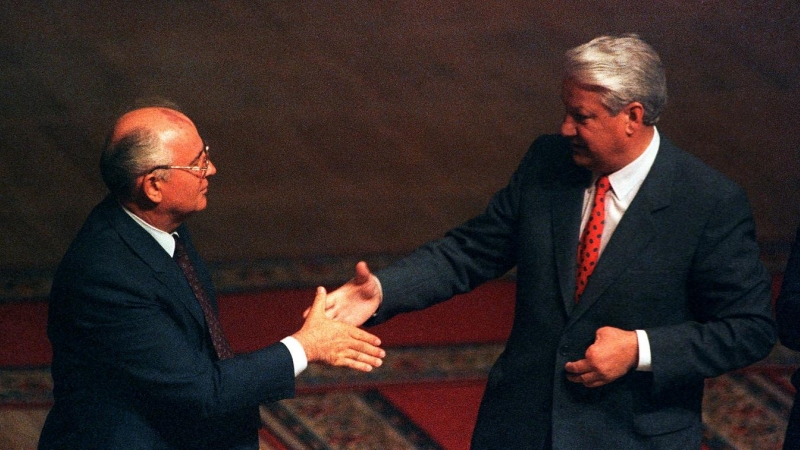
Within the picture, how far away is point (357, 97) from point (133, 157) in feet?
10.8

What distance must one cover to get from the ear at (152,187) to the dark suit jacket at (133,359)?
0.26ft

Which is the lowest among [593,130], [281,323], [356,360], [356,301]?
[281,323]

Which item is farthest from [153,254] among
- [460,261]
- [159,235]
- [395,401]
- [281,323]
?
[281,323]

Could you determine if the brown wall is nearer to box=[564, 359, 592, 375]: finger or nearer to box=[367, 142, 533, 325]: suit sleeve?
box=[367, 142, 533, 325]: suit sleeve

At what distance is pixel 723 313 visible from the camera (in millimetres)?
2643

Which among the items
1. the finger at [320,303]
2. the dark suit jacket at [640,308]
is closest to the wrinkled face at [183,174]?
the finger at [320,303]

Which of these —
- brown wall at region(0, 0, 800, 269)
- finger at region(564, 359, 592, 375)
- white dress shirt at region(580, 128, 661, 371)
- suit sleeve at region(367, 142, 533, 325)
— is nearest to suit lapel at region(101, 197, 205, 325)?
suit sleeve at region(367, 142, 533, 325)

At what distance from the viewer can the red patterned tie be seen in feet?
8.95

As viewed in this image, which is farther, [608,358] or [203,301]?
[203,301]

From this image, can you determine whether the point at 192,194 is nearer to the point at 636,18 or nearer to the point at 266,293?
the point at 266,293

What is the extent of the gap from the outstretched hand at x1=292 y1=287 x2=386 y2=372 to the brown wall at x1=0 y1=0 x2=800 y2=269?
267 centimetres

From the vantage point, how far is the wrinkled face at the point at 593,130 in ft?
8.83

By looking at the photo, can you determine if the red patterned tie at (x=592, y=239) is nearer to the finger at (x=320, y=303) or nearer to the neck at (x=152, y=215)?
the finger at (x=320, y=303)

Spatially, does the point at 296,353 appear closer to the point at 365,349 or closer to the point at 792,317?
the point at 365,349
